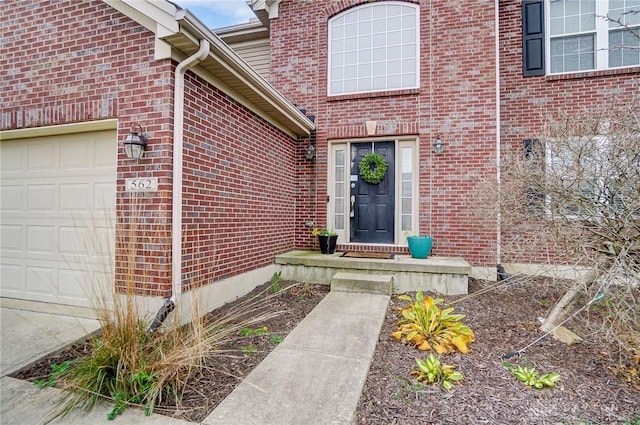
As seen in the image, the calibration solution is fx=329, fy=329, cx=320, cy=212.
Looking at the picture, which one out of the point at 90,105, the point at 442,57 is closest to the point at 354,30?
the point at 442,57

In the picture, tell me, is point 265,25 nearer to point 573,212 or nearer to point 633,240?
point 573,212

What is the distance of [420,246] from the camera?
531cm

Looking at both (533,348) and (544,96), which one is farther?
(544,96)

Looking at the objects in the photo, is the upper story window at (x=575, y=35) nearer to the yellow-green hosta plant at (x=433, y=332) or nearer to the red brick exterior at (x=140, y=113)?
the yellow-green hosta plant at (x=433, y=332)

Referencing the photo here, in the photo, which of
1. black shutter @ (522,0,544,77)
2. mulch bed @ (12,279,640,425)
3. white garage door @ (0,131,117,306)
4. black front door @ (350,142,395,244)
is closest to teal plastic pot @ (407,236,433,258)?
black front door @ (350,142,395,244)

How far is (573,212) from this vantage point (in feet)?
10.9

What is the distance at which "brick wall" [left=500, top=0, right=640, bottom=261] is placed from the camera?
5805 mm

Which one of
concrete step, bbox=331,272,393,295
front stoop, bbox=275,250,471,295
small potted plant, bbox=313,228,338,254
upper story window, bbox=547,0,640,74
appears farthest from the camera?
small potted plant, bbox=313,228,338,254

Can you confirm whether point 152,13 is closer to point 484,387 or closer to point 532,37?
point 484,387

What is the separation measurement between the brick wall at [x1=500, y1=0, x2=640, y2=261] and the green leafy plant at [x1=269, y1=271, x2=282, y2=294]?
4727mm

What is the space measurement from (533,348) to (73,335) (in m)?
4.51

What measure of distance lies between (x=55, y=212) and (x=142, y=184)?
1523 millimetres

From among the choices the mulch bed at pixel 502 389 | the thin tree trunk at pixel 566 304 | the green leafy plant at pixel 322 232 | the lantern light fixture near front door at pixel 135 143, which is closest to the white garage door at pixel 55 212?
the lantern light fixture near front door at pixel 135 143

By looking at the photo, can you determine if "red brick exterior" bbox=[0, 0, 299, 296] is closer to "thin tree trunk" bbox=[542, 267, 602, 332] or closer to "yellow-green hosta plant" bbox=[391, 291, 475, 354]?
"yellow-green hosta plant" bbox=[391, 291, 475, 354]
